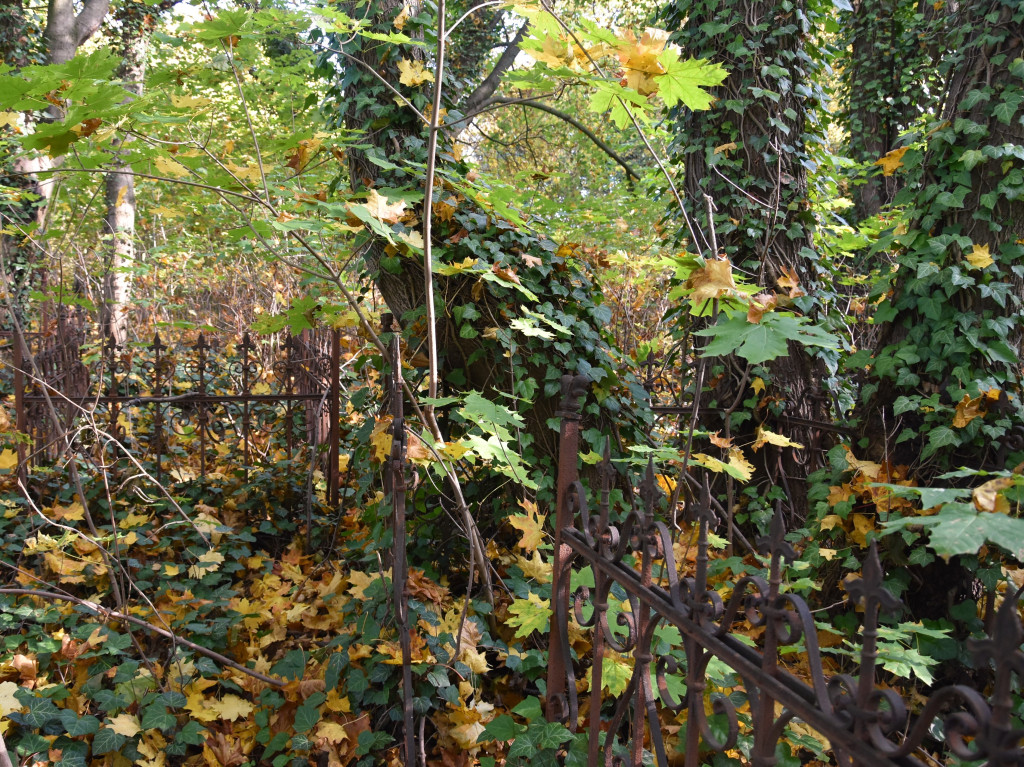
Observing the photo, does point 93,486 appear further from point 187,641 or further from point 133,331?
point 133,331

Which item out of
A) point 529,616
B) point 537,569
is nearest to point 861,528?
point 537,569

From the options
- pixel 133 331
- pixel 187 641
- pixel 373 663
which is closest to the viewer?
pixel 373 663

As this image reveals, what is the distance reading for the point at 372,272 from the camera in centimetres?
346

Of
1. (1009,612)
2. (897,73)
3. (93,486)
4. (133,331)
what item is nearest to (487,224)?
(1009,612)

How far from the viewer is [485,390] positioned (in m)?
3.35

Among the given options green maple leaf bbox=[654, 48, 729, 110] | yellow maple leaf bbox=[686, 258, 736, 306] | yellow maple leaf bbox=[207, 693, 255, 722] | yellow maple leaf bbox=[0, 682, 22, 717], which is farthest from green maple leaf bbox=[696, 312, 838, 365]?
yellow maple leaf bbox=[0, 682, 22, 717]

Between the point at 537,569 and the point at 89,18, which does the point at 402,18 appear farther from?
the point at 89,18

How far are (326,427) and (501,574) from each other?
2.28 metres

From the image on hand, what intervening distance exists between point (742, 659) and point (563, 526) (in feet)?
2.45

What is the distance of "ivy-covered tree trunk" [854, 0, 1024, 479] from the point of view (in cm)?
275

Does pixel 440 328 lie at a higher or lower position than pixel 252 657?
higher

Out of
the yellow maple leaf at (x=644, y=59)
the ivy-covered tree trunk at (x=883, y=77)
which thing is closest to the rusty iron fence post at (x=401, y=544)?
the yellow maple leaf at (x=644, y=59)

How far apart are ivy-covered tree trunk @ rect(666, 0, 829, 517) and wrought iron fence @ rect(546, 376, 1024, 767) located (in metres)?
2.14

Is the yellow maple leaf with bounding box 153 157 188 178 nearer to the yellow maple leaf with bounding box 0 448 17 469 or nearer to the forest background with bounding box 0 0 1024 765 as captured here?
the forest background with bounding box 0 0 1024 765
